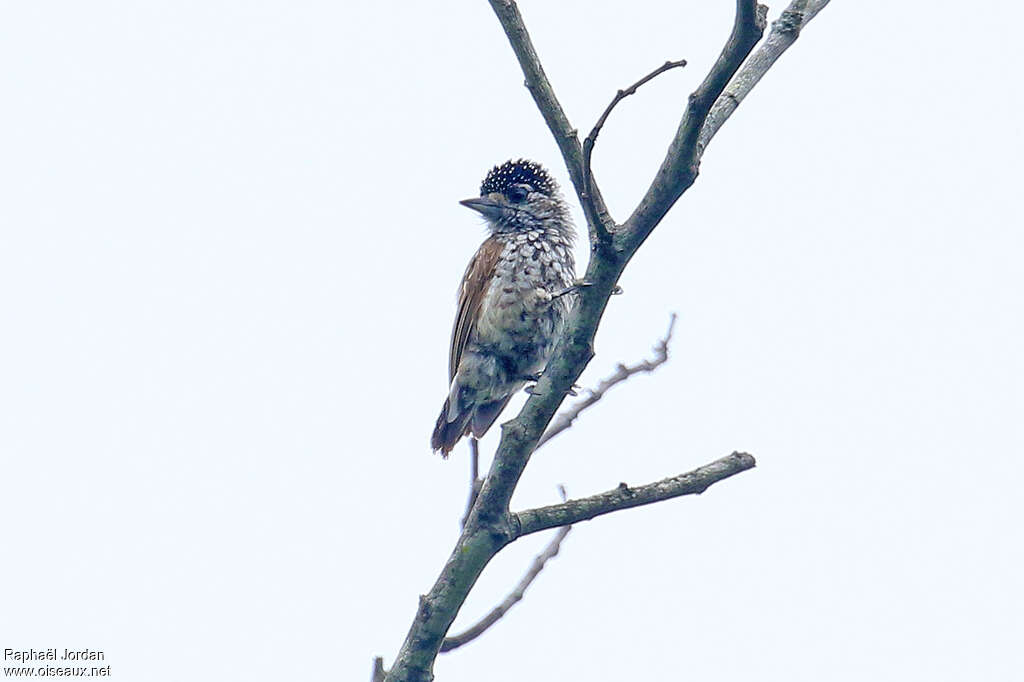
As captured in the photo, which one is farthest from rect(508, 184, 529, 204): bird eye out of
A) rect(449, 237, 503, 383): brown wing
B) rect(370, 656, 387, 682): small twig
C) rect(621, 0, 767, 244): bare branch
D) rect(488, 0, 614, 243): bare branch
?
rect(370, 656, 387, 682): small twig

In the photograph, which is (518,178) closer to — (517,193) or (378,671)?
(517,193)

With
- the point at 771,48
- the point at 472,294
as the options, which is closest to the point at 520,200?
the point at 472,294

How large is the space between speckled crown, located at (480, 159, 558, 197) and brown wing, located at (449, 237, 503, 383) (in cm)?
42

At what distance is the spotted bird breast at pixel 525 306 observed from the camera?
237 inches

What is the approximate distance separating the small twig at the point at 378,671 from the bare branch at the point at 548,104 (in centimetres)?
145

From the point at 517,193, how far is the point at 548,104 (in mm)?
3168

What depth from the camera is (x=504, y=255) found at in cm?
634

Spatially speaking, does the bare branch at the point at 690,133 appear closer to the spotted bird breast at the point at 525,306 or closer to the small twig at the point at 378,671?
the small twig at the point at 378,671

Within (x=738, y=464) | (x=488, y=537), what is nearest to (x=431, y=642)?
(x=488, y=537)

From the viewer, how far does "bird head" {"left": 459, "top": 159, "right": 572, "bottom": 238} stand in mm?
6582

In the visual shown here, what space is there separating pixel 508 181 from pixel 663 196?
137 inches

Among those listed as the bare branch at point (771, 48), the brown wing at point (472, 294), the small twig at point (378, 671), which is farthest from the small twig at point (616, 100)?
the brown wing at point (472, 294)

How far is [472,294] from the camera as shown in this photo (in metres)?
6.41

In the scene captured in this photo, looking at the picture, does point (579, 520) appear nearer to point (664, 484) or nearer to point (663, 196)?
point (664, 484)
